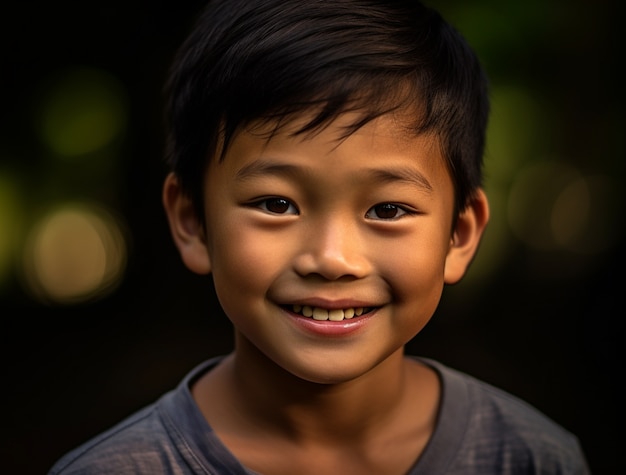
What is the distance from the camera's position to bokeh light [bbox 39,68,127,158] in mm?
4148

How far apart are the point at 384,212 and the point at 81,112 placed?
2881mm

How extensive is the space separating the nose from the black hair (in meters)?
0.17

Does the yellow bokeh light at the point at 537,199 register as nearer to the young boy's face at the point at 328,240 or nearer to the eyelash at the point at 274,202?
the young boy's face at the point at 328,240

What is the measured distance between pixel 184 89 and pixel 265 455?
74 centimetres

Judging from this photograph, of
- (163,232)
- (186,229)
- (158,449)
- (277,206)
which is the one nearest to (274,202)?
(277,206)

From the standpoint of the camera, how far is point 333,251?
1.59 metres

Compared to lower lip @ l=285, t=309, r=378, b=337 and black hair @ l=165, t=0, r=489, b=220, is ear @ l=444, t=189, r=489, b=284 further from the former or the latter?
lower lip @ l=285, t=309, r=378, b=337

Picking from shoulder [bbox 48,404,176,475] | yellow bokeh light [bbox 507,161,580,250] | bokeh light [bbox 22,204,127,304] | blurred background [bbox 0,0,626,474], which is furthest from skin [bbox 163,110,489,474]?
bokeh light [bbox 22,204,127,304]

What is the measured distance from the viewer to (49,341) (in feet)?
14.7

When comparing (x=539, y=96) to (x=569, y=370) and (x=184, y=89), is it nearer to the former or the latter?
(x=569, y=370)

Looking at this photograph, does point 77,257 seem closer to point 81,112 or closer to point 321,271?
point 81,112

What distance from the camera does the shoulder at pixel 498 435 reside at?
190cm

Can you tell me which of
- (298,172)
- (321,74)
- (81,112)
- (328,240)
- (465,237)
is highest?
(321,74)

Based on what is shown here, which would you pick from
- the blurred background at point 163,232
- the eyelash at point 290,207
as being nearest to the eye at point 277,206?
the eyelash at point 290,207
